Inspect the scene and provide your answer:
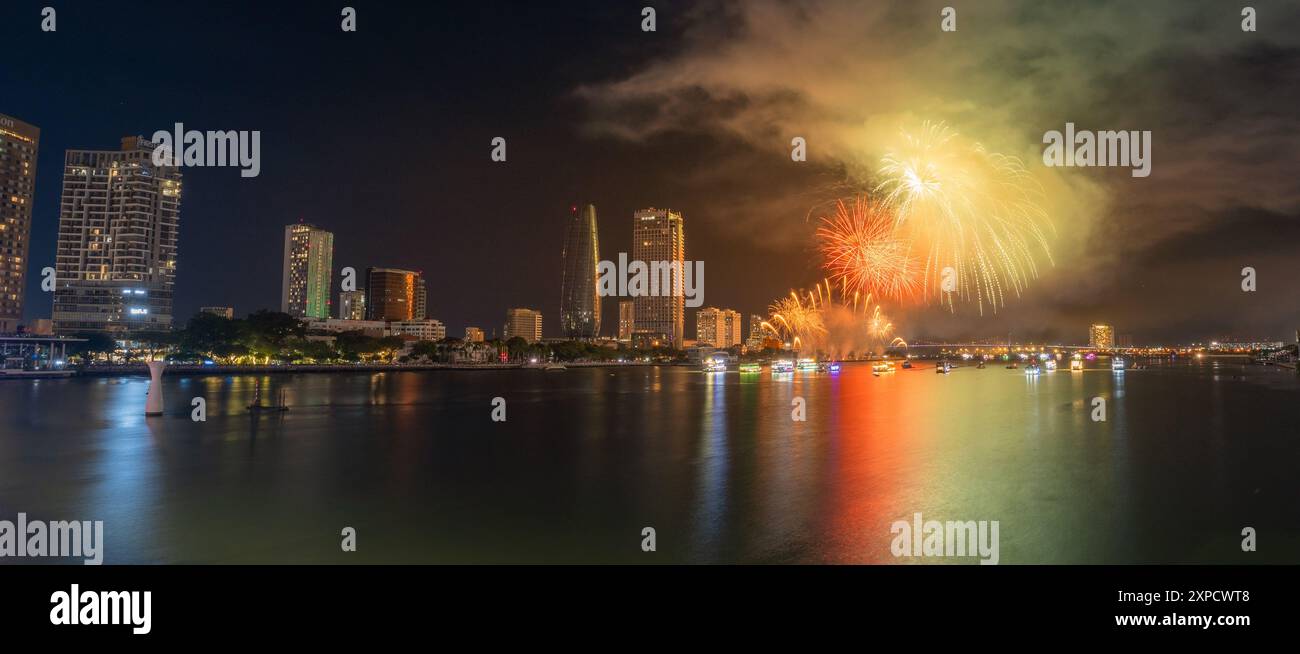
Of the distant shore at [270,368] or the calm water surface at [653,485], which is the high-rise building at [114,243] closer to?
the distant shore at [270,368]

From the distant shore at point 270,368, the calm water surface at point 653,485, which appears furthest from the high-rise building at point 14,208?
the calm water surface at point 653,485

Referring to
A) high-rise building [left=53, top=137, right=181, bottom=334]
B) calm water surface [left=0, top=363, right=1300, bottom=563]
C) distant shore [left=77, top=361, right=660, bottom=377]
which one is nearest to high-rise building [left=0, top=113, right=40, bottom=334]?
high-rise building [left=53, top=137, right=181, bottom=334]

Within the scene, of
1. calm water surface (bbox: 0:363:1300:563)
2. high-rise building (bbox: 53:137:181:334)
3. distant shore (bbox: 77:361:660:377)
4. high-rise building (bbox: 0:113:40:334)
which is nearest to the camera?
calm water surface (bbox: 0:363:1300:563)

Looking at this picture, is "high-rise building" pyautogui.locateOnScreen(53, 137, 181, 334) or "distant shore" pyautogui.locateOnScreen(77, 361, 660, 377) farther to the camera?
"high-rise building" pyautogui.locateOnScreen(53, 137, 181, 334)

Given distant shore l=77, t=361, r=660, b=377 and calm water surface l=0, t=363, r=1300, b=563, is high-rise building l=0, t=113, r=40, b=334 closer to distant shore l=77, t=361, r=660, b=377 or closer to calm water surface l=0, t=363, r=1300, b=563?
distant shore l=77, t=361, r=660, b=377

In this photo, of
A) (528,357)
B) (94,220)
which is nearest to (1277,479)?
(528,357)

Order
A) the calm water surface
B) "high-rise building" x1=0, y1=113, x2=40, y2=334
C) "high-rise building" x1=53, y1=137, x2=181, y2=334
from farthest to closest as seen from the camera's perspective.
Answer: "high-rise building" x1=53, y1=137, x2=181, y2=334 → "high-rise building" x1=0, y1=113, x2=40, y2=334 → the calm water surface

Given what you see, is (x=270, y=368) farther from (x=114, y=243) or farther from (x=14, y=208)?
(x=114, y=243)
